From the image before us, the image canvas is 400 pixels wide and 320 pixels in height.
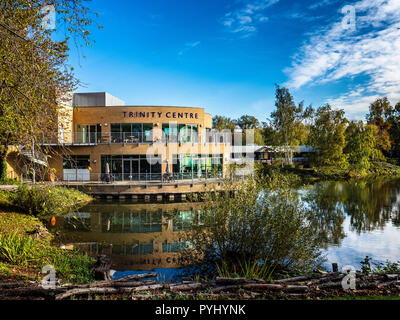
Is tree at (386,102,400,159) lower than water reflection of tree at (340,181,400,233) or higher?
higher

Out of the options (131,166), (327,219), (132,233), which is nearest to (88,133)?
(131,166)

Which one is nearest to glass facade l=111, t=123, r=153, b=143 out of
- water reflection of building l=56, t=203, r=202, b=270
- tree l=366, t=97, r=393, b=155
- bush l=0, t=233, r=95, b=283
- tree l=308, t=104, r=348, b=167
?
water reflection of building l=56, t=203, r=202, b=270

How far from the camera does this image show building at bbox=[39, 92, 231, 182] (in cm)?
2622

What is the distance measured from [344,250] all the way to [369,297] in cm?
692

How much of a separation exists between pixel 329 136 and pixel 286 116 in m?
7.12

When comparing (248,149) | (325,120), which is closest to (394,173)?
(325,120)

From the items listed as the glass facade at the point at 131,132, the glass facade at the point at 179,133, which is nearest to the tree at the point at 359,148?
the glass facade at the point at 179,133

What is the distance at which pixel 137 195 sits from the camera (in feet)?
75.3

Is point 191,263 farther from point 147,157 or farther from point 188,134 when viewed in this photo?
point 188,134

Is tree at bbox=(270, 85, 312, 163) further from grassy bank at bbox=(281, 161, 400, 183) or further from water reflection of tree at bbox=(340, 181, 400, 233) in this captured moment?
water reflection of tree at bbox=(340, 181, 400, 233)

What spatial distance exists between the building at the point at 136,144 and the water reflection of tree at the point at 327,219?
31.5 feet

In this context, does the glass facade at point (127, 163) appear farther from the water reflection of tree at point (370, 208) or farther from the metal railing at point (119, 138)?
the water reflection of tree at point (370, 208)

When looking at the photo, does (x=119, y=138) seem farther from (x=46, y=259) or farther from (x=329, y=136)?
(x=329, y=136)

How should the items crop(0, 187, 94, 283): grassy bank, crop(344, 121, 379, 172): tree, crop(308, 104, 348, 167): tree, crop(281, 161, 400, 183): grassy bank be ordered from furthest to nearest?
crop(344, 121, 379, 172): tree, crop(308, 104, 348, 167): tree, crop(281, 161, 400, 183): grassy bank, crop(0, 187, 94, 283): grassy bank
